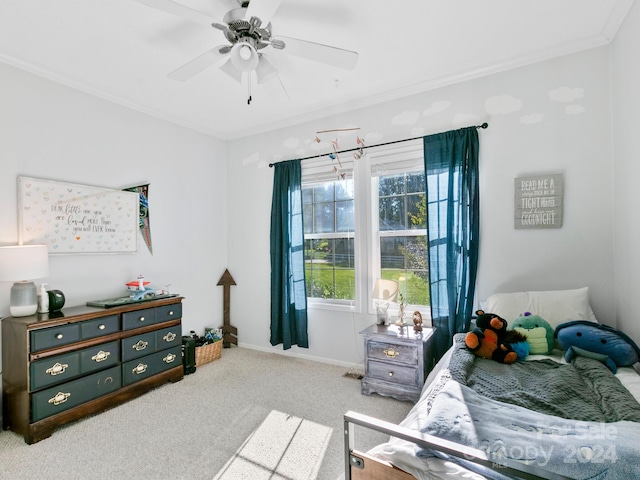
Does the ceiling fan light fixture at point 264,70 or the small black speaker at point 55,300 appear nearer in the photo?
the ceiling fan light fixture at point 264,70

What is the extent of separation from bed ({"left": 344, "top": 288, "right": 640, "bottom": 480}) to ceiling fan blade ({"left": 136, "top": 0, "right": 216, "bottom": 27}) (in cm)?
193

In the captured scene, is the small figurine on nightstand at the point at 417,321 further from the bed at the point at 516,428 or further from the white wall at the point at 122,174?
the white wall at the point at 122,174

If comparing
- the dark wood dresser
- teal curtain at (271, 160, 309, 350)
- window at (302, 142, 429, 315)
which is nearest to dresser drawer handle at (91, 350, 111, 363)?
the dark wood dresser

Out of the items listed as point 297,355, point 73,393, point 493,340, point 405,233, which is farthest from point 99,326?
point 493,340

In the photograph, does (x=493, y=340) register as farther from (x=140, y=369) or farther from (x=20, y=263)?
(x=20, y=263)

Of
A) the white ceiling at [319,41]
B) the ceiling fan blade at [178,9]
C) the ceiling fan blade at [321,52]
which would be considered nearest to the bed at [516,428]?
the ceiling fan blade at [321,52]

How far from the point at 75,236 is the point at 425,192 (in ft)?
9.94

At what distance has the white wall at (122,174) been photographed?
8.16 ft

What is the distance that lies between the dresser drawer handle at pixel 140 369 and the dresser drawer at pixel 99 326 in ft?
1.24

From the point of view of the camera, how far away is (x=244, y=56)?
1856mm

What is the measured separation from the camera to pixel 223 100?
321 centimetres

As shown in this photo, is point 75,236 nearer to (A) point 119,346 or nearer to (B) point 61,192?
(B) point 61,192

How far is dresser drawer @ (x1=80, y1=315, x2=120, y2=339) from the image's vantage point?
243cm

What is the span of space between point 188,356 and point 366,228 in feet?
7.08
